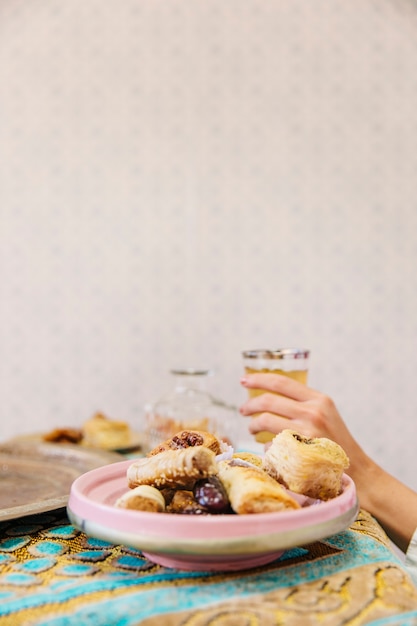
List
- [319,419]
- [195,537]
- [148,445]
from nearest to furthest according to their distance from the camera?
1. [195,537]
2. [319,419]
3. [148,445]

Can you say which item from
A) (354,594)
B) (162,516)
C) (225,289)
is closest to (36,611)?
(162,516)

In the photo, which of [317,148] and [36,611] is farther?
[317,148]

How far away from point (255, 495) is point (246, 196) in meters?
1.79

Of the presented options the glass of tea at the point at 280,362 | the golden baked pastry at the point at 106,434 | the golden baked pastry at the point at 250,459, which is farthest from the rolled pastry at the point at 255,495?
the golden baked pastry at the point at 106,434

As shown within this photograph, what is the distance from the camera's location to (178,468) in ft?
1.61

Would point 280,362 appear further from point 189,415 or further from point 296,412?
point 189,415

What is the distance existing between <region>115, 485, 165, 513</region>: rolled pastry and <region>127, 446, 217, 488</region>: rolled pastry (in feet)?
0.08

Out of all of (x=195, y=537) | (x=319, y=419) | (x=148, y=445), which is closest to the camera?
(x=195, y=537)

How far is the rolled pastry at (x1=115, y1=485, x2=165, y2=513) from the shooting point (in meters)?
0.47

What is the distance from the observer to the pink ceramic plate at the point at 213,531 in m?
0.42

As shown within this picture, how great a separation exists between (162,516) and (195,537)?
31mm

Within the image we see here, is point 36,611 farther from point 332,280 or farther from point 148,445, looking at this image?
point 332,280

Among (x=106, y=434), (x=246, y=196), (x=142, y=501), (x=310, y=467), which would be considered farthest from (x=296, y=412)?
(x=246, y=196)

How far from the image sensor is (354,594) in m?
0.45
